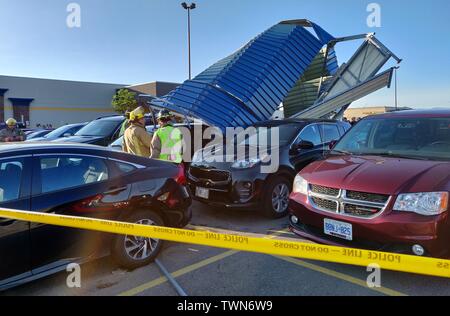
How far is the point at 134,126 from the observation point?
6.00 meters

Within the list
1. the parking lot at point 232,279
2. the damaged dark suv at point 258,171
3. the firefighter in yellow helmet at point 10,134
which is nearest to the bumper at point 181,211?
the parking lot at point 232,279

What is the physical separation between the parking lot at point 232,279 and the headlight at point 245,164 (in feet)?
5.22

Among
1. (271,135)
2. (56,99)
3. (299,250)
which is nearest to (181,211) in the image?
(299,250)

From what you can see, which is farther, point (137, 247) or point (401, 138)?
point (401, 138)

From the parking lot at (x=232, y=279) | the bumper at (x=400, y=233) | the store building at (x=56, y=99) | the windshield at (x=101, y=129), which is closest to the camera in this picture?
the bumper at (x=400, y=233)

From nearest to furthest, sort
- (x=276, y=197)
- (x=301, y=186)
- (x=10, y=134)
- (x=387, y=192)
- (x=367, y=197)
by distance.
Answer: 1. (x=387, y=192)
2. (x=367, y=197)
3. (x=301, y=186)
4. (x=276, y=197)
5. (x=10, y=134)

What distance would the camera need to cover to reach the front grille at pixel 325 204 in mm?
3584

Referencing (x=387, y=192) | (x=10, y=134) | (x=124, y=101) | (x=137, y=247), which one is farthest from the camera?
(x=124, y=101)

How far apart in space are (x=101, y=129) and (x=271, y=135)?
5.17 meters

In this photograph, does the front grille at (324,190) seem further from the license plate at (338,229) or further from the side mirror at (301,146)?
the side mirror at (301,146)

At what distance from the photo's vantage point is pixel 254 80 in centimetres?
976

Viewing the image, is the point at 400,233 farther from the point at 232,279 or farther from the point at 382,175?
the point at 232,279

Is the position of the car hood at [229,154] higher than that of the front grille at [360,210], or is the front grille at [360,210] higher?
the car hood at [229,154]

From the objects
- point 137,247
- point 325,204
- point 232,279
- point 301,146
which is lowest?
point 232,279
